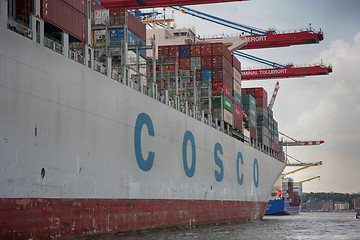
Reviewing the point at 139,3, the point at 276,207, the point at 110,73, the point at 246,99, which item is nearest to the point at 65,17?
the point at 110,73

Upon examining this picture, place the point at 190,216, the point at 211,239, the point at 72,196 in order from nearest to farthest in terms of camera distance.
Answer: the point at 72,196, the point at 211,239, the point at 190,216

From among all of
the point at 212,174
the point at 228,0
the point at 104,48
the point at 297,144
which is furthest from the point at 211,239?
the point at 297,144

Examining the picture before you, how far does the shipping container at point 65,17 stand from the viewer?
19.4 meters

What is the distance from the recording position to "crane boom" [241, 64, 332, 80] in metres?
61.6

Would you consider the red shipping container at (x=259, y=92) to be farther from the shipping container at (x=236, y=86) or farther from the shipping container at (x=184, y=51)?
the shipping container at (x=184, y=51)

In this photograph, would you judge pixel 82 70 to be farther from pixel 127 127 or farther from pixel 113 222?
pixel 113 222

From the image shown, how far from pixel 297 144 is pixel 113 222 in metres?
74.0

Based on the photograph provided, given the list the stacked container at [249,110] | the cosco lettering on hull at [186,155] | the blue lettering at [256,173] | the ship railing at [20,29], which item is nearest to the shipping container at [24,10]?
the ship railing at [20,29]

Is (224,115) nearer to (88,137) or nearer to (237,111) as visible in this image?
(237,111)

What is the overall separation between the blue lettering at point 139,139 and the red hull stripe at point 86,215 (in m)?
1.89

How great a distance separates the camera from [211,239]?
24.3 meters

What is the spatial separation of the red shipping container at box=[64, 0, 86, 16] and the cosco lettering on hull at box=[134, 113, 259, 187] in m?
6.72

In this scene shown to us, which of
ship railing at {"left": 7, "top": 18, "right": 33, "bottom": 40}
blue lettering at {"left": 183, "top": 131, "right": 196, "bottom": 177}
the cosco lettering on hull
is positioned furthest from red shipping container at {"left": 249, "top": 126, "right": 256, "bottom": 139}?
ship railing at {"left": 7, "top": 18, "right": 33, "bottom": 40}

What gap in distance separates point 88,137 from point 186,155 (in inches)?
529
